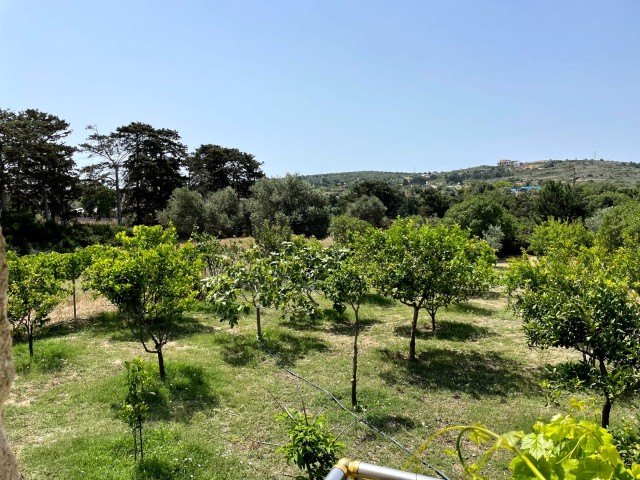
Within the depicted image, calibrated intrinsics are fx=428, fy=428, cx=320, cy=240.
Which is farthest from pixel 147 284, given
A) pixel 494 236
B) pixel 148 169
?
pixel 148 169

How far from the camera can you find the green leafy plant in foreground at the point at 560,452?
93 cm

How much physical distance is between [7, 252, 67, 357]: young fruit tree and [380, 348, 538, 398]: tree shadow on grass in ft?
31.4

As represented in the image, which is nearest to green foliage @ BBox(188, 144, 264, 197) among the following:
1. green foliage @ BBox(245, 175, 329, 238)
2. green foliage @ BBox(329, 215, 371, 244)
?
green foliage @ BBox(245, 175, 329, 238)

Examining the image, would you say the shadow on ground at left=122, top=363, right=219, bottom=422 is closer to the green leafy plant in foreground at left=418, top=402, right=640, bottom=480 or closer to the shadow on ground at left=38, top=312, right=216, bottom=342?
the shadow on ground at left=38, top=312, right=216, bottom=342

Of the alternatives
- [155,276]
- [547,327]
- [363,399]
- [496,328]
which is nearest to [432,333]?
[496,328]

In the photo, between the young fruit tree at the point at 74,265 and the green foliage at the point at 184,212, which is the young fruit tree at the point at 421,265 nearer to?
the young fruit tree at the point at 74,265

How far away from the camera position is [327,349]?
12.9 metres

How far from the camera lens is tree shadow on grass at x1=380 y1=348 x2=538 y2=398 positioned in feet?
33.5

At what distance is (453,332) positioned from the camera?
14.7 metres

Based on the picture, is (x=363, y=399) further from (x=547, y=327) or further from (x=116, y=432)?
(x=116, y=432)

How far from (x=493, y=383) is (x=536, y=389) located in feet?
3.09

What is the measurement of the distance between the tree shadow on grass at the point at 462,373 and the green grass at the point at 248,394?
0.04m

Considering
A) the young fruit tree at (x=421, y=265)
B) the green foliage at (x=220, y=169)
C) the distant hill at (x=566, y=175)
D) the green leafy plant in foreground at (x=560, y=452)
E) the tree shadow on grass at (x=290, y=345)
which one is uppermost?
the distant hill at (x=566, y=175)

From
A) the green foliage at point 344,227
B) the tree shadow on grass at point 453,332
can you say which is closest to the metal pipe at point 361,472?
the tree shadow on grass at point 453,332
